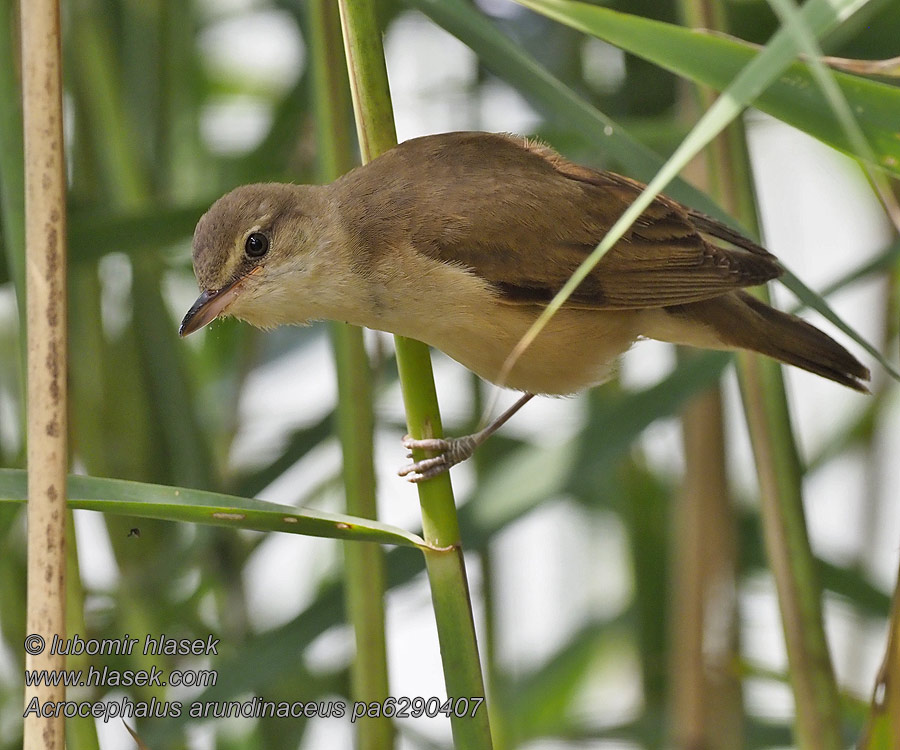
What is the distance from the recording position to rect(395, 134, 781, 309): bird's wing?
177 cm

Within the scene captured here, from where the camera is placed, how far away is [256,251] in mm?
1749

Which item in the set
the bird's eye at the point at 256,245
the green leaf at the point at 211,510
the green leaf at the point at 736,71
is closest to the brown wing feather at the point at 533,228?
the bird's eye at the point at 256,245

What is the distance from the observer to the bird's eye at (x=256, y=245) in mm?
1727

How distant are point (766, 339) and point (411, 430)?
79 centimetres

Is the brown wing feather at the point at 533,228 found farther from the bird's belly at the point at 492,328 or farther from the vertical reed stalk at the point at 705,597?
the vertical reed stalk at the point at 705,597

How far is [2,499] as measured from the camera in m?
1.19

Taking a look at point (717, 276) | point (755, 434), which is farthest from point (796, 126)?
point (717, 276)

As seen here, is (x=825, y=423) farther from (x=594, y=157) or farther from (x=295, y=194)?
(x=295, y=194)

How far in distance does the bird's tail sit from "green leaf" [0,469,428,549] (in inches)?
36.2

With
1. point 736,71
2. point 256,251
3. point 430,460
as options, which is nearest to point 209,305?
point 256,251

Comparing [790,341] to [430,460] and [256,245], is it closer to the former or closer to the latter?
[430,460]

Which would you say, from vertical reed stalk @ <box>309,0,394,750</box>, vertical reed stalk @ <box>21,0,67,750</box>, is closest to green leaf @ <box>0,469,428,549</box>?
vertical reed stalk @ <box>21,0,67,750</box>

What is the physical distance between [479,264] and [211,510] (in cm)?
82

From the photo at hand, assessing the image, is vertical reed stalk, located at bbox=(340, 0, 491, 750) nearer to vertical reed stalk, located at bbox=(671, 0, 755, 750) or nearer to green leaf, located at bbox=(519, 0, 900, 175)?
green leaf, located at bbox=(519, 0, 900, 175)
